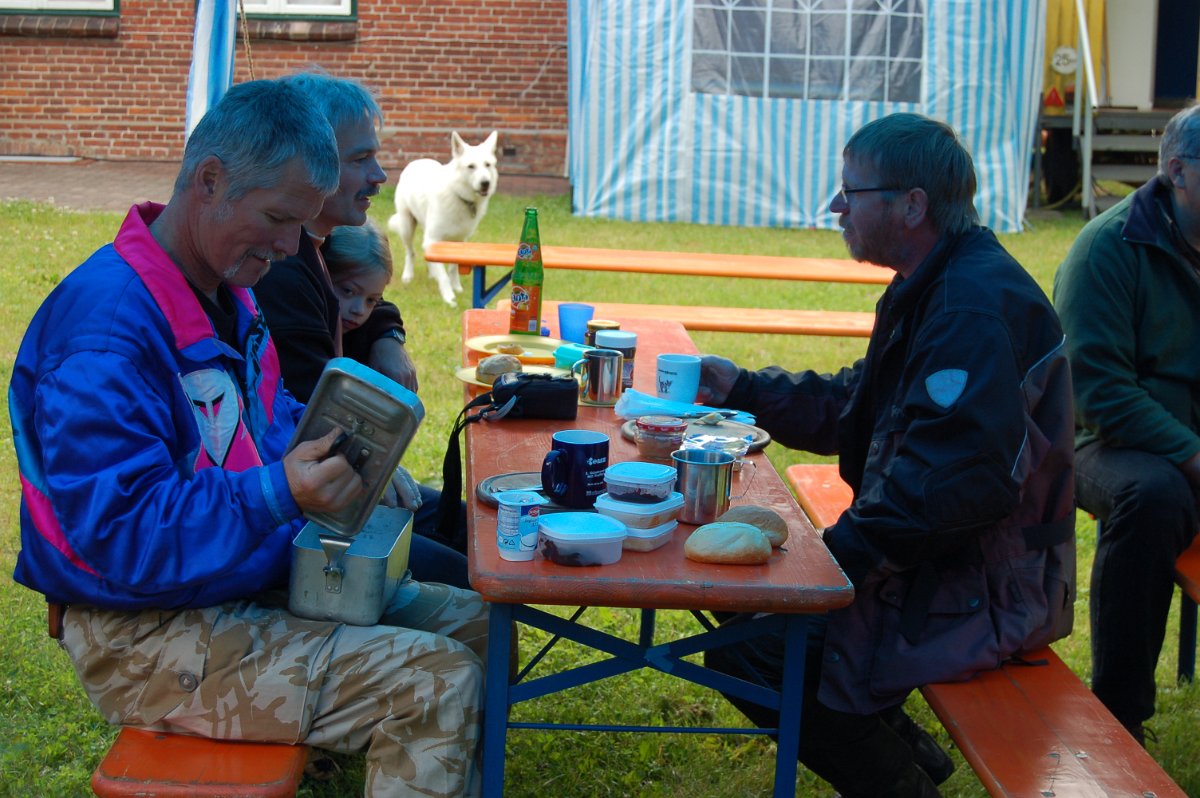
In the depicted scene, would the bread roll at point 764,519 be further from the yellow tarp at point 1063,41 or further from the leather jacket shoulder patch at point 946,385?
the yellow tarp at point 1063,41

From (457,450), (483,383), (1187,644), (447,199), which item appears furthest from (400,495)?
(447,199)

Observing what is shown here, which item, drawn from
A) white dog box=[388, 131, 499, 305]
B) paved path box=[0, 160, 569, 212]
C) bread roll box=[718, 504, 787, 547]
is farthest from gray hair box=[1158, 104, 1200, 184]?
paved path box=[0, 160, 569, 212]

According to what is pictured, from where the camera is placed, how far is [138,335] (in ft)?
6.67

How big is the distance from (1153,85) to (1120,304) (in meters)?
12.8

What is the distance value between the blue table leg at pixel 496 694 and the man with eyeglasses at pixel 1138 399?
1930mm

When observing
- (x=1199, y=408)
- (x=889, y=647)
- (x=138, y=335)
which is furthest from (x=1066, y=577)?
(x=138, y=335)

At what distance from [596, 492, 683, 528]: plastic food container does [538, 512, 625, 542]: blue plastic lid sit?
0.03 m

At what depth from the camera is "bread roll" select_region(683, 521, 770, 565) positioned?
2.17 m

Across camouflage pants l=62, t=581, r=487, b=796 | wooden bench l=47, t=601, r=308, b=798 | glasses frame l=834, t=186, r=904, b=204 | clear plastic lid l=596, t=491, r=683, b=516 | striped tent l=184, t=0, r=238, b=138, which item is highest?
striped tent l=184, t=0, r=238, b=138

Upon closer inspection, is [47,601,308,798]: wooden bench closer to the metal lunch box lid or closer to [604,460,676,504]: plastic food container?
[604,460,676,504]: plastic food container

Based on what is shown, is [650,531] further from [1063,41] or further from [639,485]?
[1063,41]

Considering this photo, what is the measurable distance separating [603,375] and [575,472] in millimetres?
886

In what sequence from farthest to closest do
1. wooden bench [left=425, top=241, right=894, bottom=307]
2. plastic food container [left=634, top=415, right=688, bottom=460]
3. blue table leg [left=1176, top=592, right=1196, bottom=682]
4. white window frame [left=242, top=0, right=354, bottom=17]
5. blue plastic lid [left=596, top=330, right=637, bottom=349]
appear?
white window frame [left=242, top=0, right=354, bottom=17], wooden bench [left=425, top=241, right=894, bottom=307], blue table leg [left=1176, top=592, right=1196, bottom=682], blue plastic lid [left=596, top=330, right=637, bottom=349], plastic food container [left=634, top=415, right=688, bottom=460]

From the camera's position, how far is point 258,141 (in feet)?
7.09
